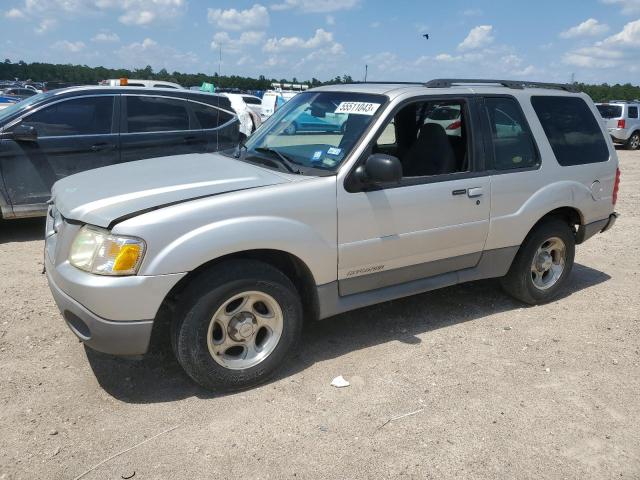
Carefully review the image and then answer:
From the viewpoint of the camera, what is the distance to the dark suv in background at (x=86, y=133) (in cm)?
646

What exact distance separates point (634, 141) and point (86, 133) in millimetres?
22010

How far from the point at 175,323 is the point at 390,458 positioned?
141 cm

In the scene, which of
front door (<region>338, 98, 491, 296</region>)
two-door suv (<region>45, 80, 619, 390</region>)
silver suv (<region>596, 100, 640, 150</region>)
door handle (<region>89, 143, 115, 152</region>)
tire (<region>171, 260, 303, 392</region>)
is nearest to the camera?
two-door suv (<region>45, 80, 619, 390</region>)

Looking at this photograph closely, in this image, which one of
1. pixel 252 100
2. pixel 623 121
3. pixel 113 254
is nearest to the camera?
pixel 113 254

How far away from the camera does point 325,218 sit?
11.6 ft

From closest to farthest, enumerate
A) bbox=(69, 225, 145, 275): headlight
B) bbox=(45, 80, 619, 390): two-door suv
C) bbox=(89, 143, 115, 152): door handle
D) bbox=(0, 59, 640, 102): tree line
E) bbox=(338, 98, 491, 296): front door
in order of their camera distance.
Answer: bbox=(69, 225, 145, 275): headlight, bbox=(45, 80, 619, 390): two-door suv, bbox=(338, 98, 491, 296): front door, bbox=(89, 143, 115, 152): door handle, bbox=(0, 59, 640, 102): tree line

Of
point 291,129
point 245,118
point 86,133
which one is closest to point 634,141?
point 245,118

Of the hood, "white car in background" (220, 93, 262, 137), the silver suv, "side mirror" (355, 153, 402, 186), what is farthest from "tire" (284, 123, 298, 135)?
the silver suv

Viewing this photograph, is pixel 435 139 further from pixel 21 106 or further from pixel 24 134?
pixel 21 106

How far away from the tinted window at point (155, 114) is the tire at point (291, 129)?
11.8 ft

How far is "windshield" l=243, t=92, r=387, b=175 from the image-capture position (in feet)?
12.4

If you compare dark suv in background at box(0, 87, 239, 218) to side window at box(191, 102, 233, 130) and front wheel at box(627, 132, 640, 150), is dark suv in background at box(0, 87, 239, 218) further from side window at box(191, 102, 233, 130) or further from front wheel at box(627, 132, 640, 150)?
front wheel at box(627, 132, 640, 150)

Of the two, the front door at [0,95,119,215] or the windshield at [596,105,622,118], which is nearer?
the front door at [0,95,119,215]

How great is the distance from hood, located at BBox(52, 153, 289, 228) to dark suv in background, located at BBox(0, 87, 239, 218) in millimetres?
3012
